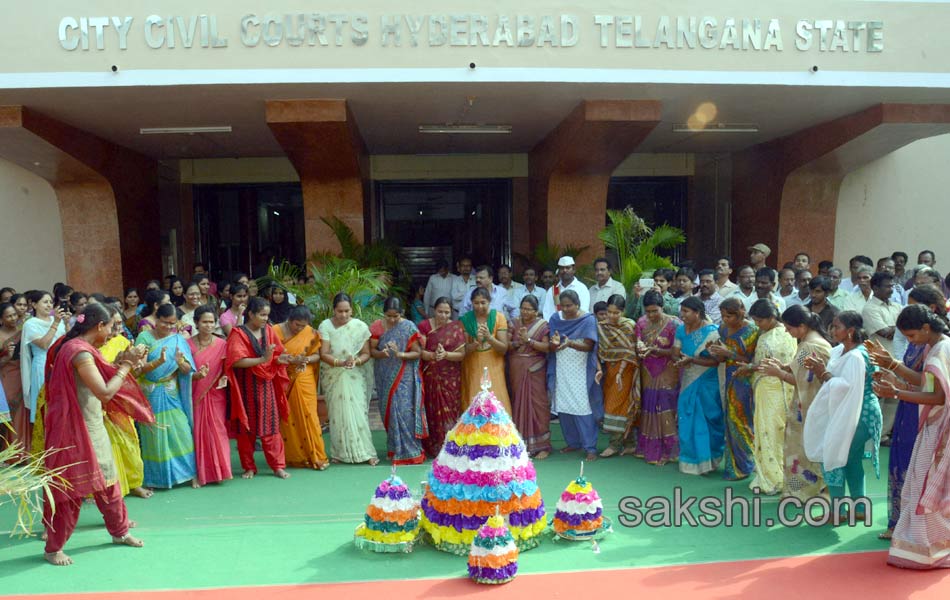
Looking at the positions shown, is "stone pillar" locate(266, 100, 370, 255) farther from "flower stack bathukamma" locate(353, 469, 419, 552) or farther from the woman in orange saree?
"flower stack bathukamma" locate(353, 469, 419, 552)

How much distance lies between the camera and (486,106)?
9562 mm

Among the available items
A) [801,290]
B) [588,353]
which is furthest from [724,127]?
[588,353]

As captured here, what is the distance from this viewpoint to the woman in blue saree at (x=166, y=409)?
6008 mm

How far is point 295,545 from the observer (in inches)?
190

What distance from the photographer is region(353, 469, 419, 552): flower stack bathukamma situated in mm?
4629

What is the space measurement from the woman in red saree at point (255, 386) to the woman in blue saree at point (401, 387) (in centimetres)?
90

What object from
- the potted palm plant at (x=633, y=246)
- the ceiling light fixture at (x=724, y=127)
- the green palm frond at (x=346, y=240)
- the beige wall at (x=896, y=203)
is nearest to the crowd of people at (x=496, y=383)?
the potted palm plant at (x=633, y=246)

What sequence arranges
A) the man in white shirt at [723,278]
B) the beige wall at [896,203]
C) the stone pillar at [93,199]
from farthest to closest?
the beige wall at [896,203], the stone pillar at [93,199], the man in white shirt at [723,278]

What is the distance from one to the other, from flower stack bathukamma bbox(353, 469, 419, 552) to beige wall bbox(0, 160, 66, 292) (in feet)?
30.5

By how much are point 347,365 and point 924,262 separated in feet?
22.7

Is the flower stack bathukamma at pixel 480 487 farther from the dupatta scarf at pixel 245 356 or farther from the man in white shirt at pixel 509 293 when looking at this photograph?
the man in white shirt at pixel 509 293

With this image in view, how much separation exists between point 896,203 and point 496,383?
880 centimetres

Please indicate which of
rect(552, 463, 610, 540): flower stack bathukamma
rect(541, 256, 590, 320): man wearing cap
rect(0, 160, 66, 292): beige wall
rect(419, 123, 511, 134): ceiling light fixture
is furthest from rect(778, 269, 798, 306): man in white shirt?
rect(0, 160, 66, 292): beige wall

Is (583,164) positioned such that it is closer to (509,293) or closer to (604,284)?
(509,293)
